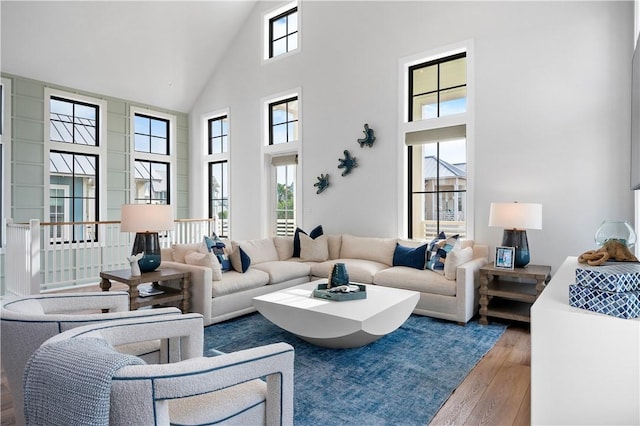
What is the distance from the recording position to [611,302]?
1.28 meters

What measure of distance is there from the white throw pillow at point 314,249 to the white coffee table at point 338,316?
185 cm

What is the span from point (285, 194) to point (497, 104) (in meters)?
3.42

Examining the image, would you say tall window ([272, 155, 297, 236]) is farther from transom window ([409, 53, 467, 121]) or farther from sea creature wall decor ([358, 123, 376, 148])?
transom window ([409, 53, 467, 121])

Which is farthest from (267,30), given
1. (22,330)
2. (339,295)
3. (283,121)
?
(22,330)

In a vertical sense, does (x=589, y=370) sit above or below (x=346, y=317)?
above

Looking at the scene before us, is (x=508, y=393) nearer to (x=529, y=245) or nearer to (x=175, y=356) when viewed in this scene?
(x=175, y=356)

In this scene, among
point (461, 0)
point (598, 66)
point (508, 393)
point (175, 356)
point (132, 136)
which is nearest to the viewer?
point (175, 356)

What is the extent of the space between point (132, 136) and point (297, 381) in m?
5.70

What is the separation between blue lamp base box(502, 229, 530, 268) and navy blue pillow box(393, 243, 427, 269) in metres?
0.83

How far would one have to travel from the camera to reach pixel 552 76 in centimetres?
379

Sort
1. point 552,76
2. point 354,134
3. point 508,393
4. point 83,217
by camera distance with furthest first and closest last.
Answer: point 83,217 → point 354,134 → point 552,76 → point 508,393

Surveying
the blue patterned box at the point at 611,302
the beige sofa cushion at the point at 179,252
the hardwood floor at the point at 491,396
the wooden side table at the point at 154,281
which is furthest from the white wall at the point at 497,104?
the blue patterned box at the point at 611,302

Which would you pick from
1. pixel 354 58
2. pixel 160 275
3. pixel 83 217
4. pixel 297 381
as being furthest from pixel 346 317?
pixel 83 217

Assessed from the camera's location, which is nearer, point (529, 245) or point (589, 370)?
point (589, 370)
